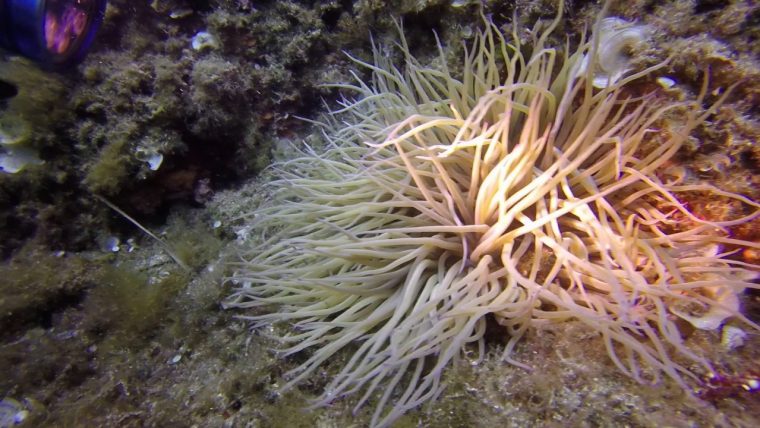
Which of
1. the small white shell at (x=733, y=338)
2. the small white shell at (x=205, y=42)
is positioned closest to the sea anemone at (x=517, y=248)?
the small white shell at (x=733, y=338)

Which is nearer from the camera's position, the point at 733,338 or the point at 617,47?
the point at 733,338

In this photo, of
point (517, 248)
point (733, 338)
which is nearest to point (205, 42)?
point (517, 248)

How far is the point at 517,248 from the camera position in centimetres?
209

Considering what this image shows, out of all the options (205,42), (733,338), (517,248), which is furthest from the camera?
(205,42)

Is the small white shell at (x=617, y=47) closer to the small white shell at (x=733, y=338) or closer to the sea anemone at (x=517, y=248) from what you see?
the sea anemone at (x=517, y=248)

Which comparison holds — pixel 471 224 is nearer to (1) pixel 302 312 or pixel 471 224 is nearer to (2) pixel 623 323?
(2) pixel 623 323

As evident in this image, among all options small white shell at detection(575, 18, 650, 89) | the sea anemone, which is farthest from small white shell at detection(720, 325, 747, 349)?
small white shell at detection(575, 18, 650, 89)

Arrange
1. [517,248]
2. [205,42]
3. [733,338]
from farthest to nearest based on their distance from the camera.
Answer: [205,42] < [517,248] < [733,338]

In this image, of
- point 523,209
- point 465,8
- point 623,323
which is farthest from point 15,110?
point 623,323

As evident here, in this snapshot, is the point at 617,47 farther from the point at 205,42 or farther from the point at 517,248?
the point at 205,42

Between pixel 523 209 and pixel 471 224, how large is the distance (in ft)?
0.98

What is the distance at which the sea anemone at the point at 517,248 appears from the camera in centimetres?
182

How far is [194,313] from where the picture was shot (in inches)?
106

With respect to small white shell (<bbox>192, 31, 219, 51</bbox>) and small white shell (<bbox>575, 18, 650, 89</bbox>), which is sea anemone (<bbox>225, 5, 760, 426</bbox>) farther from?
small white shell (<bbox>192, 31, 219, 51</bbox>)
